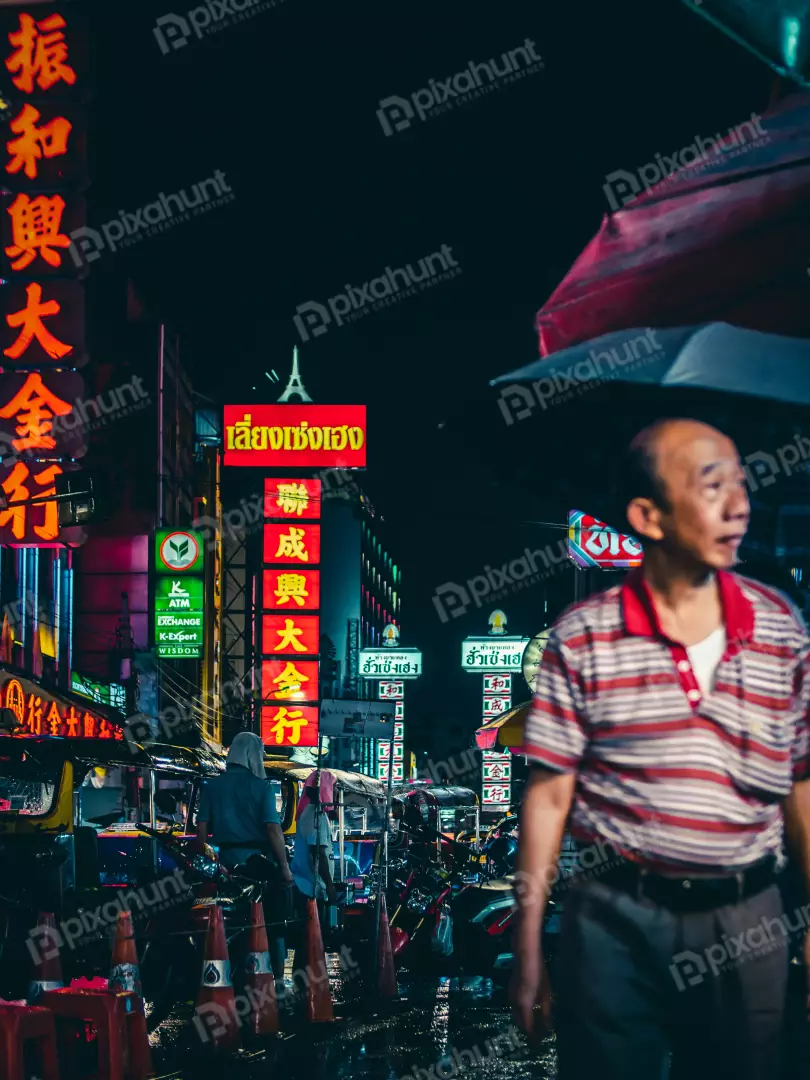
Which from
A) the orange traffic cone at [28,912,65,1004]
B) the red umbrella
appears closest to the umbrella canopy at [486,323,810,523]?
the red umbrella

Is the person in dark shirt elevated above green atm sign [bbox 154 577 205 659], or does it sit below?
below

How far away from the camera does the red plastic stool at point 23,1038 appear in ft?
24.4

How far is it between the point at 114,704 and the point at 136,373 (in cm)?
1027

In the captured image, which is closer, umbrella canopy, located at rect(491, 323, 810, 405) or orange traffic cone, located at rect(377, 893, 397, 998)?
umbrella canopy, located at rect(491, 323, 810, 405)

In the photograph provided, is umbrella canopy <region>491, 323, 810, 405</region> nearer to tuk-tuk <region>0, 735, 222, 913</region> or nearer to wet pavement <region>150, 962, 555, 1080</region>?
wet pavement <region>150, 962, 555, 1080</region>

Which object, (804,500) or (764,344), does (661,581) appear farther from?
(804,500)

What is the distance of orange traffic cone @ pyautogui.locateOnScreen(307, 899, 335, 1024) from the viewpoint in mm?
11703

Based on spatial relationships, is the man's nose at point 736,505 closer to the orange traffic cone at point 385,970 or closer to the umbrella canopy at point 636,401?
the umbrella canopy at point 636,401

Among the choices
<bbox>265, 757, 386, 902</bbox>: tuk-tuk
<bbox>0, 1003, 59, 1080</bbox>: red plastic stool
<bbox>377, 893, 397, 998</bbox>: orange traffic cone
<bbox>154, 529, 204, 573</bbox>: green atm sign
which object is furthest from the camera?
<bbox>154, 529, 204, 573</bbox>: green atm sign

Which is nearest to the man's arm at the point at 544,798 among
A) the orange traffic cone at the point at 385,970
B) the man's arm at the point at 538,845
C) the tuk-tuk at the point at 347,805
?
the man's arm at the point at 538,845

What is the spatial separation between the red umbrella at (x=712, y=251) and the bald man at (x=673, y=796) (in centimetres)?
162

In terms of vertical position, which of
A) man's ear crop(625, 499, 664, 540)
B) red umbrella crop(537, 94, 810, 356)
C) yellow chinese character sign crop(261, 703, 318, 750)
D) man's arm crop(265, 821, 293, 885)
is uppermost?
red umbrella crop(537, 94, 810, 356)

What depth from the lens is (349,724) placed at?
1403 inches

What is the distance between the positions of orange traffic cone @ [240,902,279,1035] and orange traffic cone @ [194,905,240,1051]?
20.1 inches
